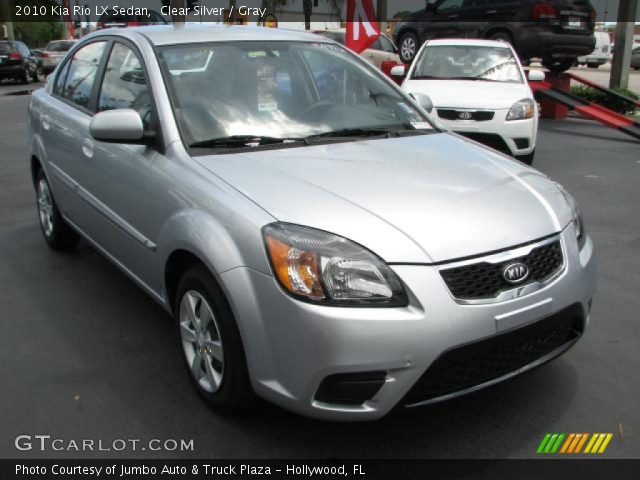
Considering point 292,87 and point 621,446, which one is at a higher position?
point 292,87

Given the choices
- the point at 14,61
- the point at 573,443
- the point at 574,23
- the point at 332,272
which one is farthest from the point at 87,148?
the point at 14,61

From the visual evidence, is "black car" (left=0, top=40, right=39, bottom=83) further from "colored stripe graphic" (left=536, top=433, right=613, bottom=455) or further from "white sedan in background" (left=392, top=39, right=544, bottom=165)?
"colored stripe graphic" (left=536, top=433, right=613, bottom=455)

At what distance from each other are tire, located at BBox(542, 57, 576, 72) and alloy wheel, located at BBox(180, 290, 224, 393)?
43.0 ft

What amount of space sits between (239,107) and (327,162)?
649 mm

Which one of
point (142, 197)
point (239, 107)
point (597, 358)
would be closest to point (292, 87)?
point (239, 107)

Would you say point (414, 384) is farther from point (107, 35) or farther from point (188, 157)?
point (107, 35)

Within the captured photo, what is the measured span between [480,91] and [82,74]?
5.43 meters

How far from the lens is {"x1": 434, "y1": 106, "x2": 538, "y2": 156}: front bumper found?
25.6ft

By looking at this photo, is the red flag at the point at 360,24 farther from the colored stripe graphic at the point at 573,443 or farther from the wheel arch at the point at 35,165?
the colored stripe graphic at the point at 573,443

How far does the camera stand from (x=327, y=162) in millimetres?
2947

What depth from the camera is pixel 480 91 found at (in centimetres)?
831

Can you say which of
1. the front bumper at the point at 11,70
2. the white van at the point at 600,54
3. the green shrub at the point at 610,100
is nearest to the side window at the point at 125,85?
the green shrub at the point at 610,100

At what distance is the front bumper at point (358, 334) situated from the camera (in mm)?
2223

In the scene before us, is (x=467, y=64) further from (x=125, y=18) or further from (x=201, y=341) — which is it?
(x=125, y=18)
